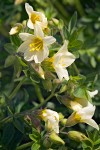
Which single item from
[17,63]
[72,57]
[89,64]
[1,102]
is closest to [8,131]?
[1,102]

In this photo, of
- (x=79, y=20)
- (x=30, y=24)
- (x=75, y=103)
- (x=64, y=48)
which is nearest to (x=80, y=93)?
(x=75, y=103)

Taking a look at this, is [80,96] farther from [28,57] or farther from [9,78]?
[9,78]

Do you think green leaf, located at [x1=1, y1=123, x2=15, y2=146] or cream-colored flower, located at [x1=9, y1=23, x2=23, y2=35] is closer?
cream-colored flower, located at [x1=9, y1=23, x2=23, y2=35]

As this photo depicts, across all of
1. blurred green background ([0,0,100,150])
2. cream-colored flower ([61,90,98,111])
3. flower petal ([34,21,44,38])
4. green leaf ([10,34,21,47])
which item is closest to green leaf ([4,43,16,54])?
green leaf ([10,34,21,47])

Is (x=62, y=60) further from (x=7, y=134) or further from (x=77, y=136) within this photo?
(x=7, y=134)

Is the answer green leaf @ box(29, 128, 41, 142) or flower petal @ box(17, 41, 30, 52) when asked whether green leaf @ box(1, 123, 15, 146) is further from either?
flower petal @ box(17, 41, 30, 52)
